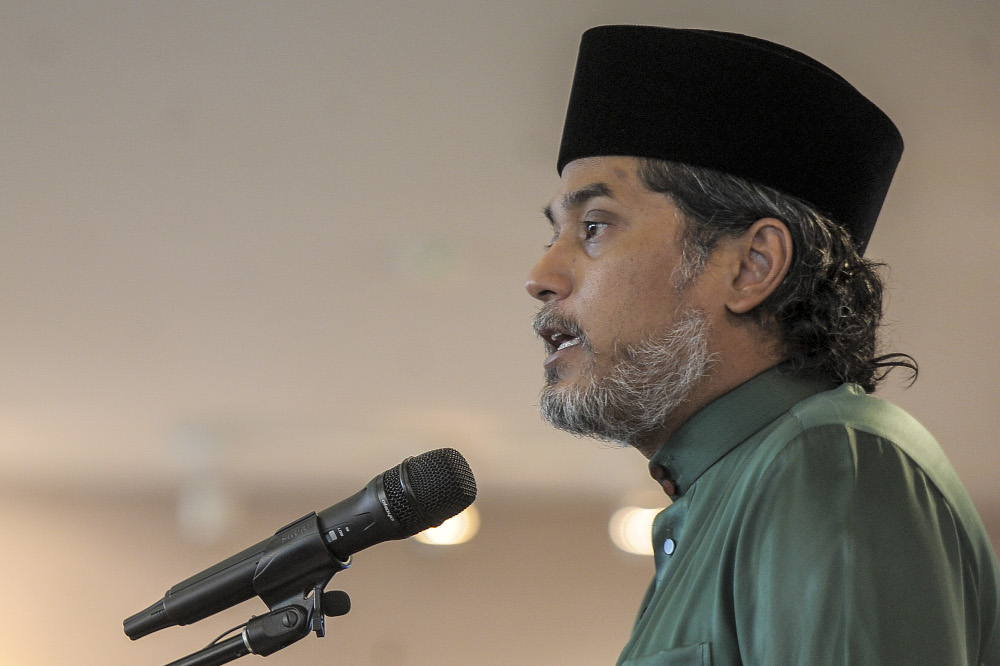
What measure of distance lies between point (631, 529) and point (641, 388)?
551 centimetres

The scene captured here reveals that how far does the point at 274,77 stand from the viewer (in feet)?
A: 8.27

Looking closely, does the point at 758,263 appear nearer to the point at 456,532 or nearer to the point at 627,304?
the point at 627,304

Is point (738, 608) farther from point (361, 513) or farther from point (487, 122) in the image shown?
A: point (487, 122)

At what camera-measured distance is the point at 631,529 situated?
254 inches

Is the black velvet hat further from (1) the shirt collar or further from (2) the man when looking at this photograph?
(1) the shirt collar

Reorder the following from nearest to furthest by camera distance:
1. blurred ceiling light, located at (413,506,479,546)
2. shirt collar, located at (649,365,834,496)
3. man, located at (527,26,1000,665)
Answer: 1. man, located at (527,26,1000,665)
2. shirt collar, located at (649,365,834,496)
3. blurred ceiling light, located at (413,506,479,546)

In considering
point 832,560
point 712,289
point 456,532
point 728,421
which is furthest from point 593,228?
point 456,532

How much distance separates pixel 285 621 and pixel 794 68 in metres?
0.82

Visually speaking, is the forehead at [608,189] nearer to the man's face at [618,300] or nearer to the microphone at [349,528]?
the man's face at [618,300]

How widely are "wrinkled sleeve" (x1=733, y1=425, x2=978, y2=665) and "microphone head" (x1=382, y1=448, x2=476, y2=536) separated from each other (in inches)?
14.0

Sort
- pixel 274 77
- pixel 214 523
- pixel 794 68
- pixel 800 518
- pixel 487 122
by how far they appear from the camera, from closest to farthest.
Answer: pixel 800 518
pixel 794 68
pixel 274 77
pixel 487 122
pixel 214 523

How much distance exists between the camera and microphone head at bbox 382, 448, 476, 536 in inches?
41.1

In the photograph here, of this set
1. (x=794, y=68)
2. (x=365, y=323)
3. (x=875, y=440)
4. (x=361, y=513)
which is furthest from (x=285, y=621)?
(x=365, y=323)

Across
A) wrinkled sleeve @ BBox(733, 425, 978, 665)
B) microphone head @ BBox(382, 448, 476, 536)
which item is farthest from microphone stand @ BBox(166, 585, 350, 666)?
wrinkled sleeve @ BBox(733, 425, 978, 665)
